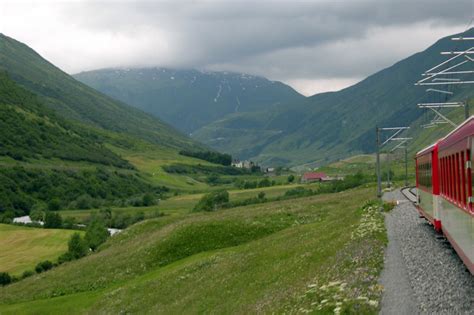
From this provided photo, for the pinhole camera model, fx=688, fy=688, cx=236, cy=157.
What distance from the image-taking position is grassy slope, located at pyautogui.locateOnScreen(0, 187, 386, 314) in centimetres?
→ 2484

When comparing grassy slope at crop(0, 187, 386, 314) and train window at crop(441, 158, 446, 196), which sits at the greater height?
train window at crop(441, 158, 446, 196)

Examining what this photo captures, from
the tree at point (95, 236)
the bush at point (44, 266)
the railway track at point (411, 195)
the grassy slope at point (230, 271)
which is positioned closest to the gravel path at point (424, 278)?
the grassy slope at point (230, 271)

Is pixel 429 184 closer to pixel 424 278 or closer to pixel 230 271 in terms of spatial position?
pixel 230 271

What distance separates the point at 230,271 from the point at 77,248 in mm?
52521

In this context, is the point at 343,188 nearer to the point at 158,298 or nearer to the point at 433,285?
the point at 158,298

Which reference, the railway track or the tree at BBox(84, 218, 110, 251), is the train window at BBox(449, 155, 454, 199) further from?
the tree at BBox(84, 218, 110, 251)

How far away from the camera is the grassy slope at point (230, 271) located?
24.8m

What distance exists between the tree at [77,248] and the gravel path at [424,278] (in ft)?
187

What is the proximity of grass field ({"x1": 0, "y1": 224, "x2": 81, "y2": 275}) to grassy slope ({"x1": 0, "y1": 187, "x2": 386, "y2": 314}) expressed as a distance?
24.1 meters

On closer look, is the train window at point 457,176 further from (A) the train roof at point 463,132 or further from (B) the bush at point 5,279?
(B) the bush at point 5,279

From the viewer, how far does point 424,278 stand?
21688mm

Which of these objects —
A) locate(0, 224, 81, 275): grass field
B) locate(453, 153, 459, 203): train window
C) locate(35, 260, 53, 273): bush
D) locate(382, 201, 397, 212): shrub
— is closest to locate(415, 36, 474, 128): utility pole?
locate(453, 153, 459, 203): train window

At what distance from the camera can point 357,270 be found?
24312 mm

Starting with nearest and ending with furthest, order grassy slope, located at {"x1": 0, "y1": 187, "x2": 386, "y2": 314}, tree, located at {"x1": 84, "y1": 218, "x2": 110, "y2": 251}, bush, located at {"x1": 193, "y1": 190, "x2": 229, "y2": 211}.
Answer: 1. grassy slope, located at {"x1": 0, "y1": 187, "x2": 386, "y2": 314}
2. tree, located at {"x1": 84, "y1": 218, "x2": 110, "y2": 251}
3. bush, located at {"x1": 193, "y1": 190, "x2": 229, "y2": 211}
